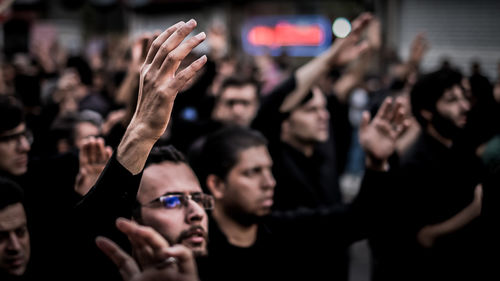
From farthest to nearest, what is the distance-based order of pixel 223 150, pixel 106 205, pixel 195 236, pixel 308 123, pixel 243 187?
pixel 308 123 → pixel 223 150 → pixel 243 187 → pixel 195 236 → pixel 106 205

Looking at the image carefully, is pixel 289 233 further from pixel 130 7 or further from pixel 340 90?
pixel 130 7

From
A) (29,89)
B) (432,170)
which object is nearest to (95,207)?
(432,170)

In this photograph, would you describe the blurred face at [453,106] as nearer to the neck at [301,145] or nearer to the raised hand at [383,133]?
the raised hand at [383,133]

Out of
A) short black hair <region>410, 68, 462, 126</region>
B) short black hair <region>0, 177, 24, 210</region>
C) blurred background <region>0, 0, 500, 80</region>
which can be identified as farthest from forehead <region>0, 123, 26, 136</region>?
blurred background <region>0, 0, 500, 80</region>

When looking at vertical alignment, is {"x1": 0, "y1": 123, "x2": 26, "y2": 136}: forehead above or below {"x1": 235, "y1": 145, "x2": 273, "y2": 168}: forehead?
above

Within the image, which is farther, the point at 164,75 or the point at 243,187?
the point at 243,187

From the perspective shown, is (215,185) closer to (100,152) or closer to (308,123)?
(100,152)

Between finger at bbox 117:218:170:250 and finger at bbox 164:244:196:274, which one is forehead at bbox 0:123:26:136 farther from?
finger at bbox 164:244:196:274

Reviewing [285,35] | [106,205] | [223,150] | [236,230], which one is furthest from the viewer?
[285,35]

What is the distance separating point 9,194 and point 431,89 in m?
2.42

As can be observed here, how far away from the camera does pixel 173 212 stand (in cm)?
202

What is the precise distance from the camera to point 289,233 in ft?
9.02

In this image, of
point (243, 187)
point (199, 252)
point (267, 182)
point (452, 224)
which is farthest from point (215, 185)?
point (452, 224)

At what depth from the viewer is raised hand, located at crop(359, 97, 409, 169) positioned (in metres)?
2.60
